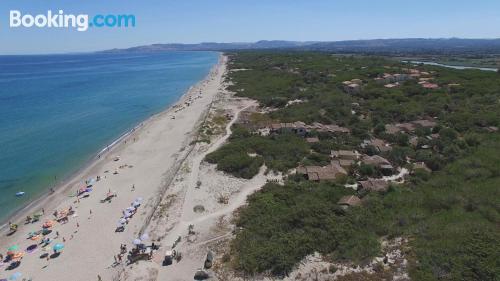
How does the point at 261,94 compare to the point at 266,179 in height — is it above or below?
above

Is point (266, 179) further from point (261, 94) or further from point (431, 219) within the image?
point (261, 94)

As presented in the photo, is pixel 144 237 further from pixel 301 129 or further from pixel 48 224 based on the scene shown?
pixel 301 129

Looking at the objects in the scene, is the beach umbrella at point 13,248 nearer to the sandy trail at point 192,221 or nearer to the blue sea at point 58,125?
the blue sea at point 58,125

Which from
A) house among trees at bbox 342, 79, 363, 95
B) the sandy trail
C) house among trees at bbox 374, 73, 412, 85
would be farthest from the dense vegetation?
house among trees at bbox 374, 73, 412, 85

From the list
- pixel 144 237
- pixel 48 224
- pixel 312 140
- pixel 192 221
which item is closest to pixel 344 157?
pixel 312 140

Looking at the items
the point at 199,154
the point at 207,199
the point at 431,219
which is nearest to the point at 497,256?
the point at 431,219

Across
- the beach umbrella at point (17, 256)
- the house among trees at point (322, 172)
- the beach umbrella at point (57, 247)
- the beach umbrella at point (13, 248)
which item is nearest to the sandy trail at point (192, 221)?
the house among trees at point (322, 172)
